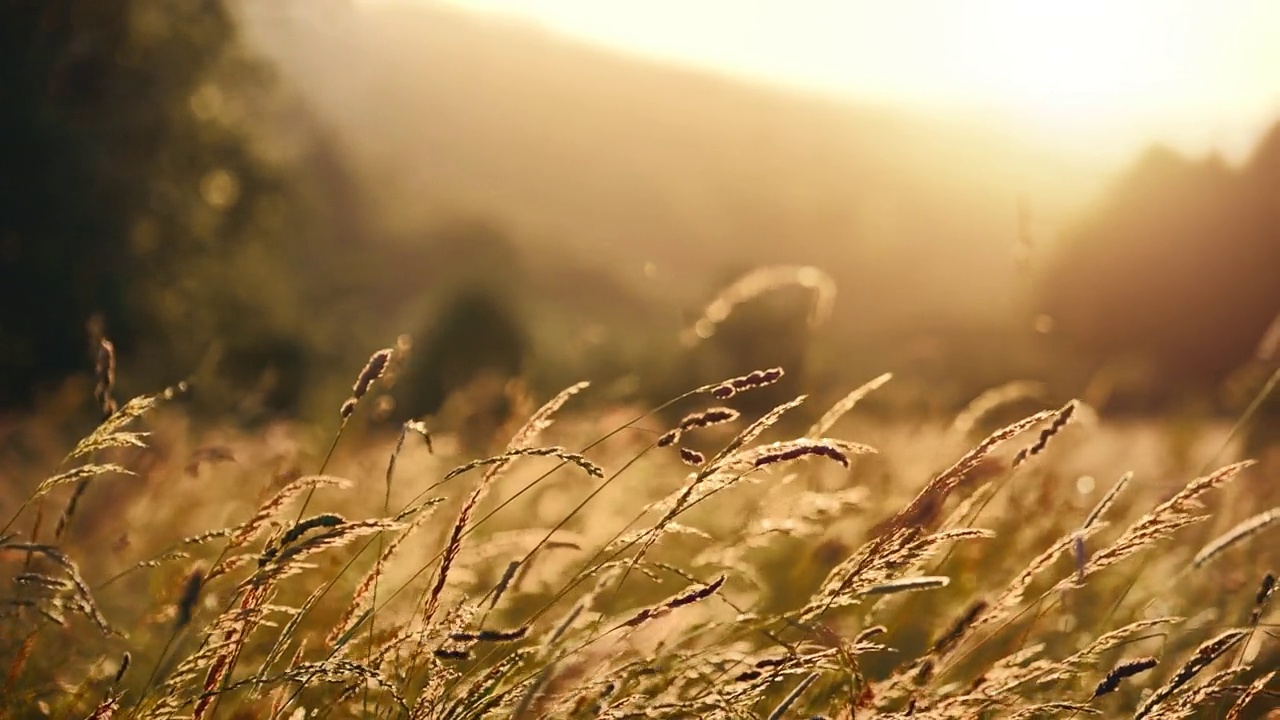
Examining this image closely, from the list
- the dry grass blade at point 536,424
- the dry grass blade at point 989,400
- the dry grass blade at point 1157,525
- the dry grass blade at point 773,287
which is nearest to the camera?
the dry grass blade at point 1157,525

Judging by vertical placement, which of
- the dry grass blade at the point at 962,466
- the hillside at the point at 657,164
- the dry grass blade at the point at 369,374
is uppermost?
the dry grass blade at the point at 369,374

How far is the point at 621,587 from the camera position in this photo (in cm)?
284

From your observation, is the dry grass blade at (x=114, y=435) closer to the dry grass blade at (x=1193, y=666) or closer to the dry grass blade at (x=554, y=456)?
the dry grass blade at (x=554, y=456)

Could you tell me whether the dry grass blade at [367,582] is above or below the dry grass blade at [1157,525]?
below

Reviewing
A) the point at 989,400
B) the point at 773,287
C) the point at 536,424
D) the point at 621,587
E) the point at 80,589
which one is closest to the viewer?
the point at 80,589

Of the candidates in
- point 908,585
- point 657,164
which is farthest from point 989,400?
point 657,164

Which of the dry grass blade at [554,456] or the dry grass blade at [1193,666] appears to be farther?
the dry grass blade at [1193,666]

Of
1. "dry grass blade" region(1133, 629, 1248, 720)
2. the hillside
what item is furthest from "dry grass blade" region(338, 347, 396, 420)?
the hillside

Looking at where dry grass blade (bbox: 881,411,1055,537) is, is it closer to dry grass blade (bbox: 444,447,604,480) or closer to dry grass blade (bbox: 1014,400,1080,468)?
dry grass blade (bbox: 1014,400,1080,468)

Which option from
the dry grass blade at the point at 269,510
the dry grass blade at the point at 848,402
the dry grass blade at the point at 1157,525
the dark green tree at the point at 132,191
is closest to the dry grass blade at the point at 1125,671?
the dry grass blade at the point at 1157,525

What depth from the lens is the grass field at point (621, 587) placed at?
63.9 inches

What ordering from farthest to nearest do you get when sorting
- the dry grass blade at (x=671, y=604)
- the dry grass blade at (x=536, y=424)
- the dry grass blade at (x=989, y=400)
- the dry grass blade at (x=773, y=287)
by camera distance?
the dry grass blade at (x=773, y=287) → the dry grass blade at (x=989, y=400) → the dry grass blade at (x=536, y=424) → the dry grass blade at (x=671, y=604)

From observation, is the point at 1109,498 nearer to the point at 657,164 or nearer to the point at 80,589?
the point at 80,589

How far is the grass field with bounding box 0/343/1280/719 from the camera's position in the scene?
162 cm
